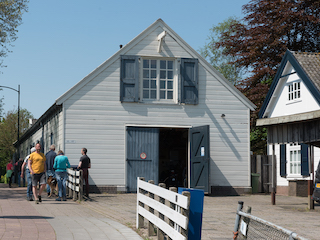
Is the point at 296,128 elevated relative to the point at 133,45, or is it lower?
lower

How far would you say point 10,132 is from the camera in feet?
222

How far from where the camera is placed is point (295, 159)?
2308cm

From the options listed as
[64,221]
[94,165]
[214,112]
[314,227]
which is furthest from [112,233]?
[214,112]

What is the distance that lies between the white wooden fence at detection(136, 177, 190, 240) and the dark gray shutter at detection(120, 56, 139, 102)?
10378 mm

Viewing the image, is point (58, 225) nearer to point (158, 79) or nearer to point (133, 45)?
point (158, 79)

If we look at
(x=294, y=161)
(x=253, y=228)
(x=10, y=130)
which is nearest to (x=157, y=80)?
(x=294, y=161)

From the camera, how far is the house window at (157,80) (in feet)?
68.5

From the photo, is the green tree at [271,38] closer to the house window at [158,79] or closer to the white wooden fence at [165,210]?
the house window at [158,79]

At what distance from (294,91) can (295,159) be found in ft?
10.1

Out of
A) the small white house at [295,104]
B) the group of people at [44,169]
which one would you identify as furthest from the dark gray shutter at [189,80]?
the group of people at [44,169]

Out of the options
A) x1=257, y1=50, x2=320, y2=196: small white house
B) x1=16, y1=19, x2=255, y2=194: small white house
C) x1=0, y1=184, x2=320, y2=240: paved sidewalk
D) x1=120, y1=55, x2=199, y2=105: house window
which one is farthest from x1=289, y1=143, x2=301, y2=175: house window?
x1=0, y1=184, x2=320, y2=240: paved sidewalk

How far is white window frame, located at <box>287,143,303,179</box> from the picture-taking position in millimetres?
22719

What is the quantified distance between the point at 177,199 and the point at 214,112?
46.8 feet

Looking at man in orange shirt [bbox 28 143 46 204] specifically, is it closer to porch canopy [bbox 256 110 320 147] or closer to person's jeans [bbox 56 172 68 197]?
person's jeans [bbox 56 172 68 197]
